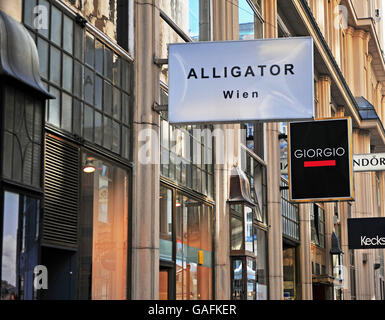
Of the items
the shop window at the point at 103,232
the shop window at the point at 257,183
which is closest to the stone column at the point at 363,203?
the shop window at the point at 257,183

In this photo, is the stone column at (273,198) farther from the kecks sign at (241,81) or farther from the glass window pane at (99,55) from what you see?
the glass window pane at (99,55)

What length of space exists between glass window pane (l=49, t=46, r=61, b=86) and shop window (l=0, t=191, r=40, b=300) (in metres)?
2.78

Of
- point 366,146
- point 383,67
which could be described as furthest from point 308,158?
point 383,67

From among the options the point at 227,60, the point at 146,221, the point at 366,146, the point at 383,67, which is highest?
the point at 383,67

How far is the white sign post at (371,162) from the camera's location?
3052 centimetres

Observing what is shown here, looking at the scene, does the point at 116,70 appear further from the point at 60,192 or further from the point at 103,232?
Answer: the point at 60,192

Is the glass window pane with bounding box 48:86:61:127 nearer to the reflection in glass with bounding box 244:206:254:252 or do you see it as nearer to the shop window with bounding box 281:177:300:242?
the reflection in glass with bounding box 244:206:254:252

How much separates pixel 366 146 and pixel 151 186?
34636 millimetres

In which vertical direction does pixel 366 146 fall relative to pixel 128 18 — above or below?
above

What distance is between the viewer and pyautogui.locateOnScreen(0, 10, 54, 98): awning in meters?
9.82

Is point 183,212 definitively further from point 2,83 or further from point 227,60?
point 2,83

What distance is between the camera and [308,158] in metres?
25.4

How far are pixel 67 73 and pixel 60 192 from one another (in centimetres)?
195

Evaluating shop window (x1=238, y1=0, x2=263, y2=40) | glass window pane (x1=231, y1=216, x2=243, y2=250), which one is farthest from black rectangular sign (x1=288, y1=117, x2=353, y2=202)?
glass window pane (x1=231, y1=216, x2=243, y2=250)
